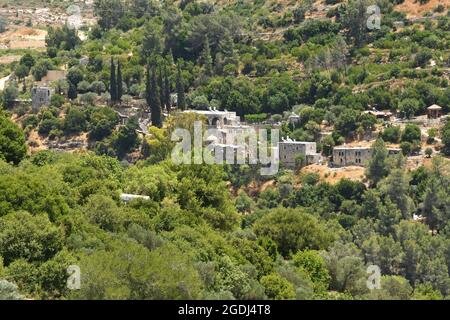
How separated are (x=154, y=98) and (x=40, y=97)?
12.1 metres

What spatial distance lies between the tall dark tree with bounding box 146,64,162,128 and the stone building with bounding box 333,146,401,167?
13.5m

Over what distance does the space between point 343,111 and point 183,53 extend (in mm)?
22884

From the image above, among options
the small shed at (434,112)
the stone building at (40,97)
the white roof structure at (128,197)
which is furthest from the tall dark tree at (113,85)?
the white roof structure at (128,197)

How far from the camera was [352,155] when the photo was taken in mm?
78125

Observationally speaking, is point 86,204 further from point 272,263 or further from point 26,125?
point 26,125

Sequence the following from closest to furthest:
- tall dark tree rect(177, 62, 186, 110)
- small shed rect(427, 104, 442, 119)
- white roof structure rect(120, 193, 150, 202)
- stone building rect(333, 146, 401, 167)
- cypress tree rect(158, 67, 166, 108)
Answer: white roof structure rect(120, 193, 150, 202) → stone building rect(333, 146, 401, 167) → small shed rect(427, 104, 442, 119) → tall dark tree rect(177, 62, 186, 110) → cypress tree rect(158, 67, 166, 108)

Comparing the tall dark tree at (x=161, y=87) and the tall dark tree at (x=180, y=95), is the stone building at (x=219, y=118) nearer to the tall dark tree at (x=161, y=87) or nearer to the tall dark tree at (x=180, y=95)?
the tall dark tree at (x=180, y=95)

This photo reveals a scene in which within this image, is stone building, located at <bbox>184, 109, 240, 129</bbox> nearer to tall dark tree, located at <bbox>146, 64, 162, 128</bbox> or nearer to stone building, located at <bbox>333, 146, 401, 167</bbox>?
tall dark tree, located at <bbox>146, 64, 162, 128</bbox>

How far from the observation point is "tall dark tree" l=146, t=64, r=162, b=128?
83250 mm

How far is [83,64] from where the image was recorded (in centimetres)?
9831

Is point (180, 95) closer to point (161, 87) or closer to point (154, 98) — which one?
point (161, 87)

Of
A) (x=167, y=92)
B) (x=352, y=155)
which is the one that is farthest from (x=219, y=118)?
(x=352, y=155)

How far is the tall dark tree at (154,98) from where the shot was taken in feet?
273

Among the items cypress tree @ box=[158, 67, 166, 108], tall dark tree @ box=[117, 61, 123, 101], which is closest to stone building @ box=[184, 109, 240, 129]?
cypress tree @ box=[158, 67, 166, 108]
